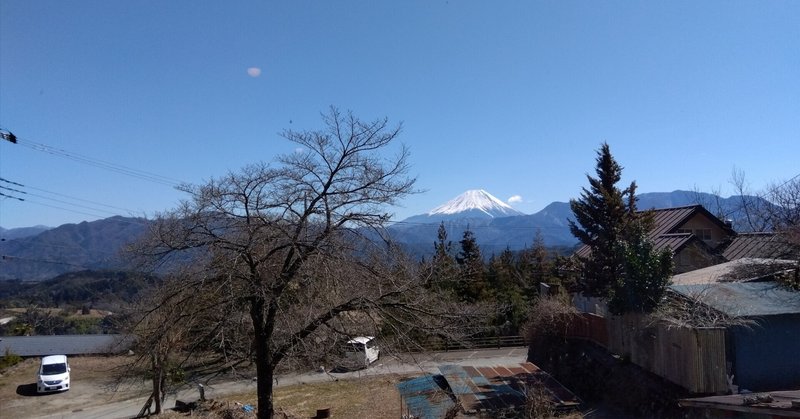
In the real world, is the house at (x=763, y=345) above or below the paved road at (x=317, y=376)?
above

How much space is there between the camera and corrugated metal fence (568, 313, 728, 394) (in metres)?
13.2

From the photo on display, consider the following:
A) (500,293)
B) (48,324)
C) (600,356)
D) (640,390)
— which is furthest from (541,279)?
(48,324)

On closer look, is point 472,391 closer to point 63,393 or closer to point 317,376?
point 317,376

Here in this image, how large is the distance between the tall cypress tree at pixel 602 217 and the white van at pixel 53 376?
2734cm

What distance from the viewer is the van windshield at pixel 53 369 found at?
99.5ft

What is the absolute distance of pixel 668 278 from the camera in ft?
50.7

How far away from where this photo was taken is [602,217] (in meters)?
25.6

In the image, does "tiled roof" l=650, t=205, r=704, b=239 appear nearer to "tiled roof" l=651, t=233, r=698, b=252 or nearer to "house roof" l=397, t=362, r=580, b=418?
"tiled roof" l=651, t=233, r=698, b=252

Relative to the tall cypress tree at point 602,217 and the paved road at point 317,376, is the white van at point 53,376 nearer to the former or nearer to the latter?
the paved road at point 317,376

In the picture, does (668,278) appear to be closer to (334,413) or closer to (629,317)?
(629,317)

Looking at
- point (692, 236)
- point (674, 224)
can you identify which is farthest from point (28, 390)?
point (674, 224)

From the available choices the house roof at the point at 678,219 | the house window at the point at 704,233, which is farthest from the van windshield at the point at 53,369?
the house window at the point at 704,233

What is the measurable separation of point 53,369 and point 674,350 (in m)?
31.0

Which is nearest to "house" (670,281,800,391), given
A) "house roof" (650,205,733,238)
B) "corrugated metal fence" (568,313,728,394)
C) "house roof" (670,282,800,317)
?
"house roof" (670,282,800,317)
